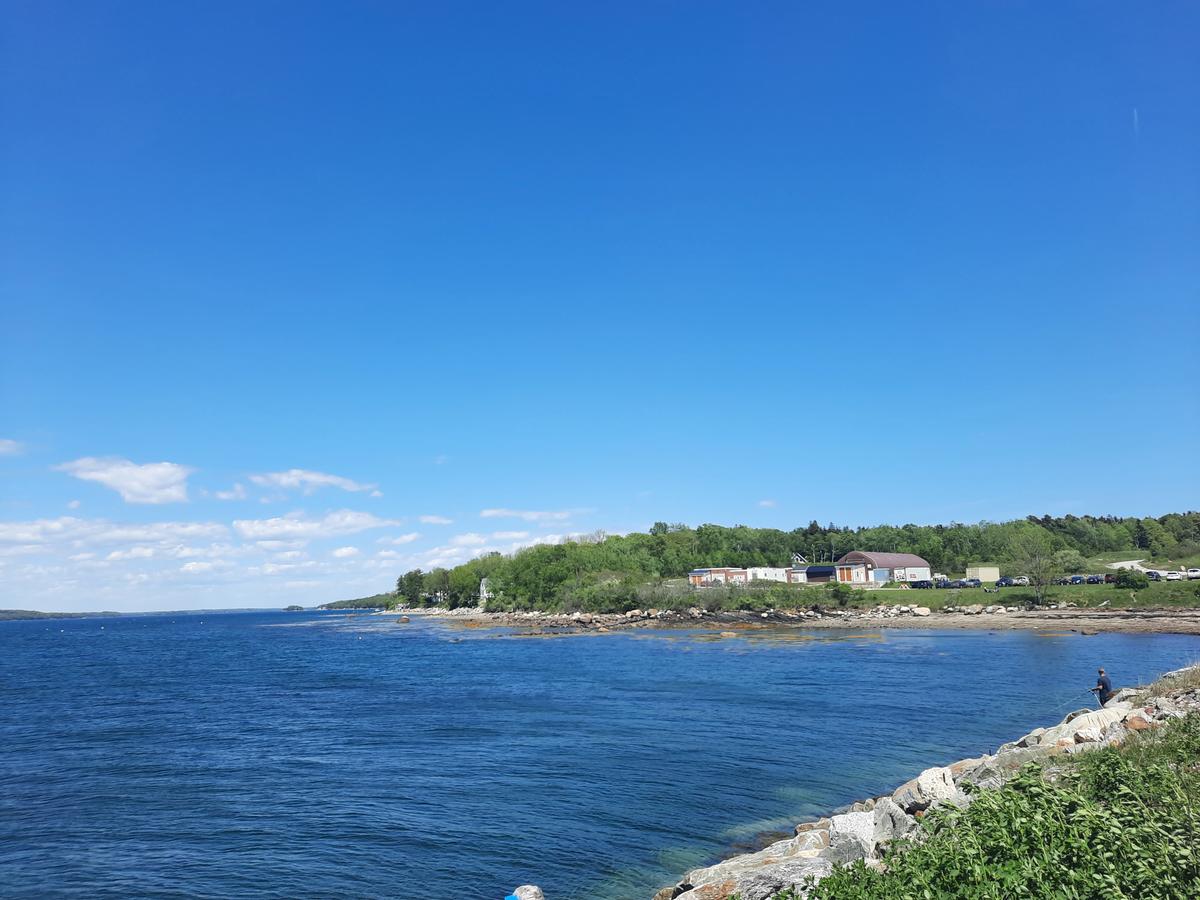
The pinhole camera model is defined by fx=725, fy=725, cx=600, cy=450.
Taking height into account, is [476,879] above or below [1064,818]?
below

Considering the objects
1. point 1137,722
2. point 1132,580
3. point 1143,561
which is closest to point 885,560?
point 1143,561

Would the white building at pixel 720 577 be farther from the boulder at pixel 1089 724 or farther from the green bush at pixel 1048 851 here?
the green bush at pixel 1048 851

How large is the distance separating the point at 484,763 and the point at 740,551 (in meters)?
167

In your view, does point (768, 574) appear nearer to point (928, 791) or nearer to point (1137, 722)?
point (1137, 722)

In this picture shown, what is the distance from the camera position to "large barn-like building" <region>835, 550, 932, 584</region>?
13175 cm

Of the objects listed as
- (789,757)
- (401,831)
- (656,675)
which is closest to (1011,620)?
(656,675)

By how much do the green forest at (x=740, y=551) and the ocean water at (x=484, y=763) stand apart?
7103cm

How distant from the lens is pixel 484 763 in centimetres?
2814

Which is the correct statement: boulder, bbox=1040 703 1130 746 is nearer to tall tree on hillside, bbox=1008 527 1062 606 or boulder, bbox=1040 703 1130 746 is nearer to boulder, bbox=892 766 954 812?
boulder, bbox=892 766 954 812

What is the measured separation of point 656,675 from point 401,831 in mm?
33634

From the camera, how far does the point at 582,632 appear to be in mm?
102438

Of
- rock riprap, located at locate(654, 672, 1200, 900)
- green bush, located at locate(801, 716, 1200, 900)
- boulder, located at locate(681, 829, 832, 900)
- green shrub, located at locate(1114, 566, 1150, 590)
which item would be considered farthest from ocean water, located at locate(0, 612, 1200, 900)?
green shrub, located at locate(1114, 566, 1150, 590)

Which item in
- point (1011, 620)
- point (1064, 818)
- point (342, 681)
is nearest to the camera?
point (1064, 818)

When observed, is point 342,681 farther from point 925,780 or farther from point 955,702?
point 925,780
